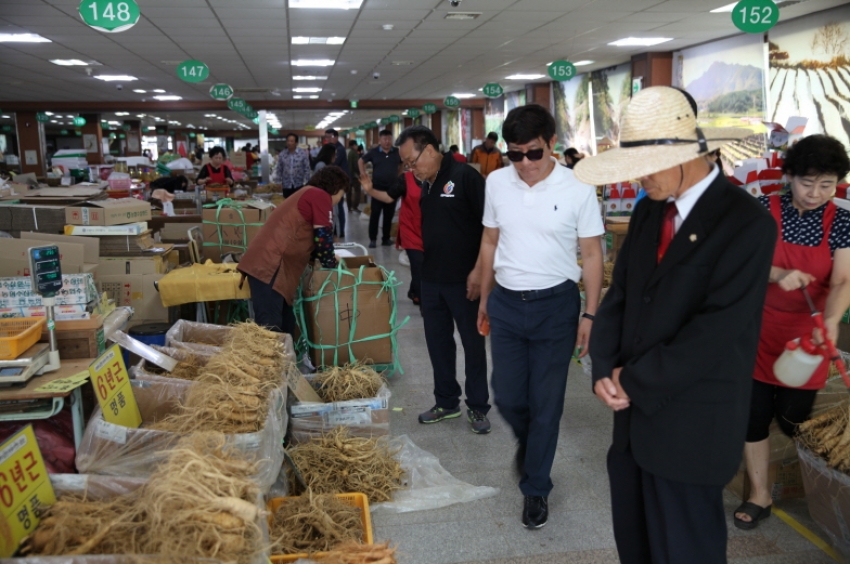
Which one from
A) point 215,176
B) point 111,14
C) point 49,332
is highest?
point 111,14

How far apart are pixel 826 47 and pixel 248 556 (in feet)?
30.2

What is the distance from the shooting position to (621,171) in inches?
67.2

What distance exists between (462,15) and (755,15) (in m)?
3.34

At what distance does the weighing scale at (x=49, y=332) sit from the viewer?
2.31 meters

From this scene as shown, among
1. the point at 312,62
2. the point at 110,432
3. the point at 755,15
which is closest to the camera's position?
the point at 110,432

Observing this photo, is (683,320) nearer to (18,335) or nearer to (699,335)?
(699,335)

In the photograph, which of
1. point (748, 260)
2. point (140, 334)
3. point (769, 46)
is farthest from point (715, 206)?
point (769, 46)

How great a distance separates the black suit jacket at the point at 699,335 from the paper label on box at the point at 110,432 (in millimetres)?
1561

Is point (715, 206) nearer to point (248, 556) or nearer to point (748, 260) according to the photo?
point (748, 260)

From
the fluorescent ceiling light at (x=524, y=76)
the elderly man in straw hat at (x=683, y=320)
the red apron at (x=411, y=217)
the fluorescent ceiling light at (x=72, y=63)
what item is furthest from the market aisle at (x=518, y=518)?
the fluorescent ceiling light at (x=524, y=76)

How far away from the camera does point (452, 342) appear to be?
146 inches

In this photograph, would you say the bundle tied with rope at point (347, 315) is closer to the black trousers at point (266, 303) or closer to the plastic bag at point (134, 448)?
the black trousers at point (266, 303)

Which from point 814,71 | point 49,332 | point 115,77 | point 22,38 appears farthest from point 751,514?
point 115,77

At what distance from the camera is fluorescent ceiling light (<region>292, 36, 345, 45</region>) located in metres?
9.84
